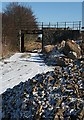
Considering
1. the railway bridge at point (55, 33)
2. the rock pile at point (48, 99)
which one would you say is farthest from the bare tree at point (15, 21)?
the rock pile at point (48, 99)

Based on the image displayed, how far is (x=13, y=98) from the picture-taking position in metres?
10.7

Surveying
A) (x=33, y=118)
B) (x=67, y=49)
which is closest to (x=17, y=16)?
(x=67, y=49)

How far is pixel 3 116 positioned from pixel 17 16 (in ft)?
110

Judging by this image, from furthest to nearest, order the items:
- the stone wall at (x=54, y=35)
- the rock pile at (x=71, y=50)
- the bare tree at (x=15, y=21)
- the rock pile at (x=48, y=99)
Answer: the stone wall at (x=54, y=35)
the bare tree at (x=15, y=21)
the rock pile at (x=71, y=50)
the rock pile at (x=48, y=99)

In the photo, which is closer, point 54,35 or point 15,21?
point 54,35

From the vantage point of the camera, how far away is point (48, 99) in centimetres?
995

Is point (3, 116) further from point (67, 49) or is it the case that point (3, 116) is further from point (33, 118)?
point (67, 49)

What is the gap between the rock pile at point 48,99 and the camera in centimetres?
938

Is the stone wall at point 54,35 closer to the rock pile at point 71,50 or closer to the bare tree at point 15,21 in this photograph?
the bare tree at point 15,21

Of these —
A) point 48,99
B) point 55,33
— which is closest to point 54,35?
point 55,33

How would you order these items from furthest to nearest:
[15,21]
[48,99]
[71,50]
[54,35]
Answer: [15,21], [54,35], [71,50], [48,99]

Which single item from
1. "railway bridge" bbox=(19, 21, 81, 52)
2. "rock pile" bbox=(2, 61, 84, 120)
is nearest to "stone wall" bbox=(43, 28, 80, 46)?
"railway bridge" bbox=(19, 21, 81, 52)

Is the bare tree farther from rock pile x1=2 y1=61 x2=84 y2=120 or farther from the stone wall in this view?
rock pile x1=2 y1=61 x2=84 y2=120

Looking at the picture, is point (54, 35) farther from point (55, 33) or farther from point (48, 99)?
point (48, 99)
